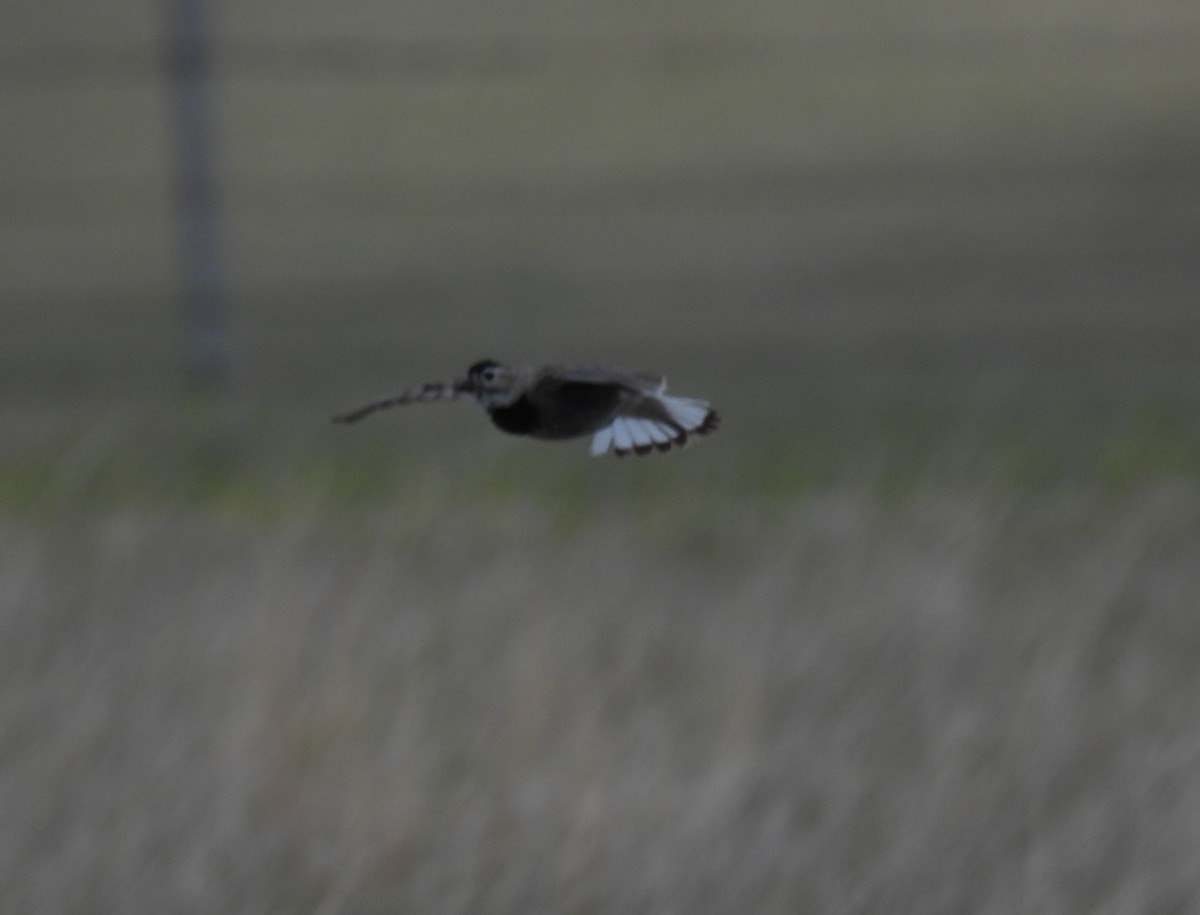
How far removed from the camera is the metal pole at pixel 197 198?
4301 mm

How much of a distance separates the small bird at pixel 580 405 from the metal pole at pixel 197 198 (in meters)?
3.46

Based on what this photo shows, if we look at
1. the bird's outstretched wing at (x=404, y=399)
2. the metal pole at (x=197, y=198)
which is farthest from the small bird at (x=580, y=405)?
the metal pole at (x=197, y=198)

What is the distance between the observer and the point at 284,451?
3.00m

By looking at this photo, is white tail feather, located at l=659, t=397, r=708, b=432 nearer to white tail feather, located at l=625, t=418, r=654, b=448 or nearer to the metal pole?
white tail feather, located at l=625, t=418, r=654, b=448

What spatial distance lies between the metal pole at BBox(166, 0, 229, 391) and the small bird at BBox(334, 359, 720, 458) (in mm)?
3459

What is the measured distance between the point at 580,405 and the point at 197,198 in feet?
12.1

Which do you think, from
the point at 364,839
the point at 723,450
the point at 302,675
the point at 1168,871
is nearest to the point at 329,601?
the point at 302,675

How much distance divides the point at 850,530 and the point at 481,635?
420 mm

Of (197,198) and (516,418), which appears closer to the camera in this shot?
(516,418)

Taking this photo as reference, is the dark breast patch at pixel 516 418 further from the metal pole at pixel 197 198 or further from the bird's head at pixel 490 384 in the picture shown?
the metal pole at pixel 197 198

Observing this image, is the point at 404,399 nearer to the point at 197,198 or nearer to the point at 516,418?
the point at 516,418

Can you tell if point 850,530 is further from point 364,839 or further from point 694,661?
point 364,839

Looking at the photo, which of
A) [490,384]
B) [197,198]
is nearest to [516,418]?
[490,384]

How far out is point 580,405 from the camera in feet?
3.02
